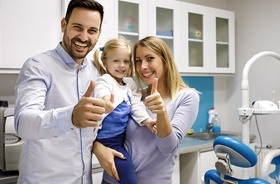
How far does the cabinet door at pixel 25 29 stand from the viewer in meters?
2.05

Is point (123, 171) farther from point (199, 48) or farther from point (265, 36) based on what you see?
point (265, 36)

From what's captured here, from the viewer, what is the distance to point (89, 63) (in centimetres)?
162

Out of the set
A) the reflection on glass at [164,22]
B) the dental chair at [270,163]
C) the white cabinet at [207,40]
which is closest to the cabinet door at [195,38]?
the white cabinet at [207,40]

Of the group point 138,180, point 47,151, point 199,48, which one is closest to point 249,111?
point 199,48

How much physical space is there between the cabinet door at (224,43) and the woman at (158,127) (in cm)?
184

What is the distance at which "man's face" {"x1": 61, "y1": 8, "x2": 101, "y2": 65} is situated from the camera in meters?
1.34

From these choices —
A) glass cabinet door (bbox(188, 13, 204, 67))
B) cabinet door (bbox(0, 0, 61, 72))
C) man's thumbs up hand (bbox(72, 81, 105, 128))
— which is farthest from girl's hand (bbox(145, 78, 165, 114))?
glass cabinet door (bbox(188, 13, 204, 67))

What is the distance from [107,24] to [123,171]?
4.58 feet

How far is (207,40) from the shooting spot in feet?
10.7

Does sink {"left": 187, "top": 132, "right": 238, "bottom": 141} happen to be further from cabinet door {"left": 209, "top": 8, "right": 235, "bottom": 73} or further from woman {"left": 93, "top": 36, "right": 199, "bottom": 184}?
woman {"left": 93, "top": 36, "right": 199, "bottom": 184}

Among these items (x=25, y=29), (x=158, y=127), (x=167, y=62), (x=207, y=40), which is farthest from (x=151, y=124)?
(x=207, y=40)

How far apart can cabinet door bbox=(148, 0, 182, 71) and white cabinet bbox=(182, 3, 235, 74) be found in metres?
0.08

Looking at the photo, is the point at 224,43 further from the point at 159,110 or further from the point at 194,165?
the point at 159,110

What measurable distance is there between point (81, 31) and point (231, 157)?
0.95m
